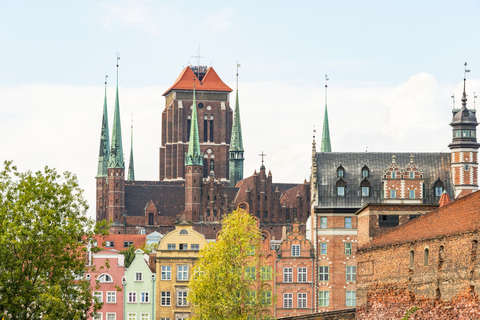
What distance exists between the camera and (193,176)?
170125mm

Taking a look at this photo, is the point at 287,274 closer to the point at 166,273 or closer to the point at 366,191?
the point at 366,191

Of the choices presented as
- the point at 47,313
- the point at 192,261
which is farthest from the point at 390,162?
the point at 47,313

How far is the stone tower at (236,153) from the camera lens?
184625 millimetres

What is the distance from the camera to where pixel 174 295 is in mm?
89938

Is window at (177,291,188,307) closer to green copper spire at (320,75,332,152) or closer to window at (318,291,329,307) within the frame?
window at (318,291,329,307)

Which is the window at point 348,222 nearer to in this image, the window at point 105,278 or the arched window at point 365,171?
the arched window at point 365,171

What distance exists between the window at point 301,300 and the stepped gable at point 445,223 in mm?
34231

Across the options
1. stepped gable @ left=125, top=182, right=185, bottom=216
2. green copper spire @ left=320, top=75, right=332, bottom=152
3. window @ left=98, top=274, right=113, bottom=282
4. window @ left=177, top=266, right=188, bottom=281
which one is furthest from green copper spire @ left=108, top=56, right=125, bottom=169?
window @ left=177, top=266, right=188, bottom=281

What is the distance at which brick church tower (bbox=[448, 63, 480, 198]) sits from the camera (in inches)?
3725

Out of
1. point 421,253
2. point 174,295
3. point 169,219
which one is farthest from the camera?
point 169,219

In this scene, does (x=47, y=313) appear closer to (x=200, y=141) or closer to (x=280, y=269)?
(x=280, y=269)

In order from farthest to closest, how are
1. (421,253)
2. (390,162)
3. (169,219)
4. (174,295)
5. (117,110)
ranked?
(117,110), (169,219), (390,162), (174,295), (421,253)

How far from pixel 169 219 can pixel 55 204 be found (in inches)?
4615

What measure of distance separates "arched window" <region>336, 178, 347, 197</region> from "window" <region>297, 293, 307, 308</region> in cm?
978
